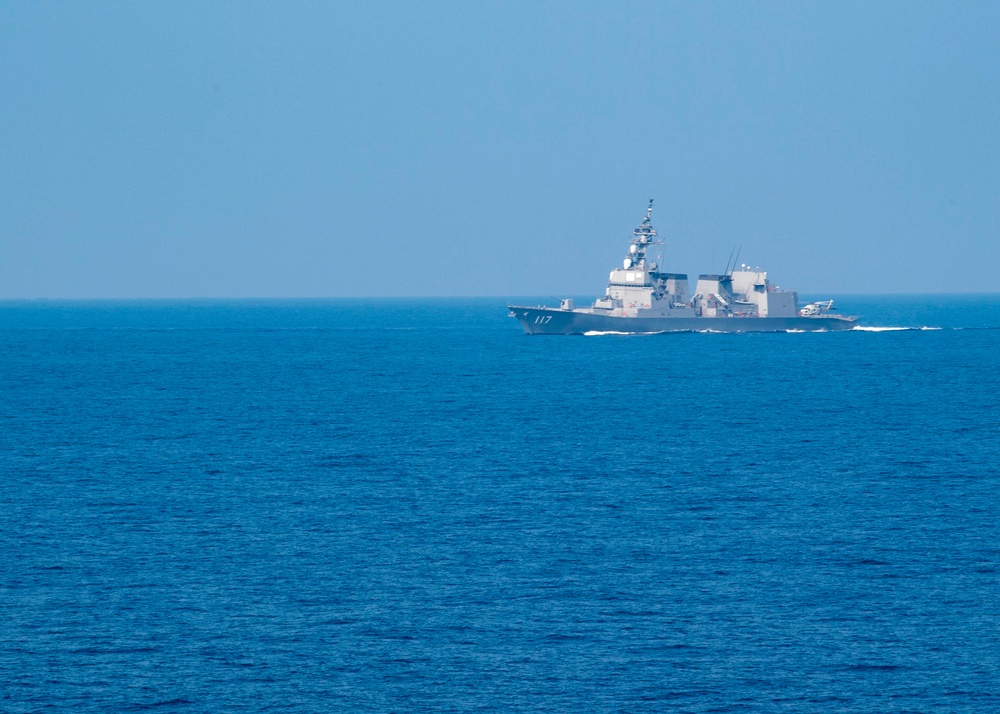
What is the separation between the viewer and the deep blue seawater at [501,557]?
76.2 ft

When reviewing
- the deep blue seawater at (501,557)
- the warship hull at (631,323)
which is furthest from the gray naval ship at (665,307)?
the deep blue seawater at (501,557)

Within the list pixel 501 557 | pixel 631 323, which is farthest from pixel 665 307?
pixel 501 557

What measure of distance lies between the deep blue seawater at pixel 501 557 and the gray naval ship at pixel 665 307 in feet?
187

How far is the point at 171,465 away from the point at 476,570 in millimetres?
20800

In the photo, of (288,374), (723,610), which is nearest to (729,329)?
(288,374)

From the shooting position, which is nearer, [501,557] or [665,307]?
[501,557]

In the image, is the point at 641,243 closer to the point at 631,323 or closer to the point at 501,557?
the point at 631,323

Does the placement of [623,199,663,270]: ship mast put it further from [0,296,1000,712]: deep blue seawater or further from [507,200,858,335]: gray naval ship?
[0,296,1000,712]: deep blue seawater

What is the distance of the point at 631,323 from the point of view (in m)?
130

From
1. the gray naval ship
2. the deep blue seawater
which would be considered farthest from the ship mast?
the deep blue seawater

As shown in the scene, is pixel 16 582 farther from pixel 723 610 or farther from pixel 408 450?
pixel 408 450

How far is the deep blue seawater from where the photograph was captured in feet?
76.2

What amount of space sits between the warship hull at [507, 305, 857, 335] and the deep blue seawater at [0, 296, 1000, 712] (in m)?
59.7

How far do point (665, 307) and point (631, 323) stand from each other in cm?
401
